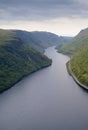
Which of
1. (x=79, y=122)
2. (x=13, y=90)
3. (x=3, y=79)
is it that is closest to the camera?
(x=79, y=122)

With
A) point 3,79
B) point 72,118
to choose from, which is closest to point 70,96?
point 72,118

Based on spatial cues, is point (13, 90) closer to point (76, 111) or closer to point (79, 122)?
point (76, 111)

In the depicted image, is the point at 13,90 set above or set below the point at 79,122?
below

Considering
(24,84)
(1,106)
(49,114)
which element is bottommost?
(24,84)

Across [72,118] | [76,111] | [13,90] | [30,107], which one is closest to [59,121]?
[72,118]

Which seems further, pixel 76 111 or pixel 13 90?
pixel 13 90

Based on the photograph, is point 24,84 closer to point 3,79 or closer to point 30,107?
point 3,79

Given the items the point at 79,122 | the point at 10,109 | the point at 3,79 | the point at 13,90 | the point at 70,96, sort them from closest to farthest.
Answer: the point at 79,122, the point at 10,109, the point at 70,96, the point at 13,90, the point at 3,79
